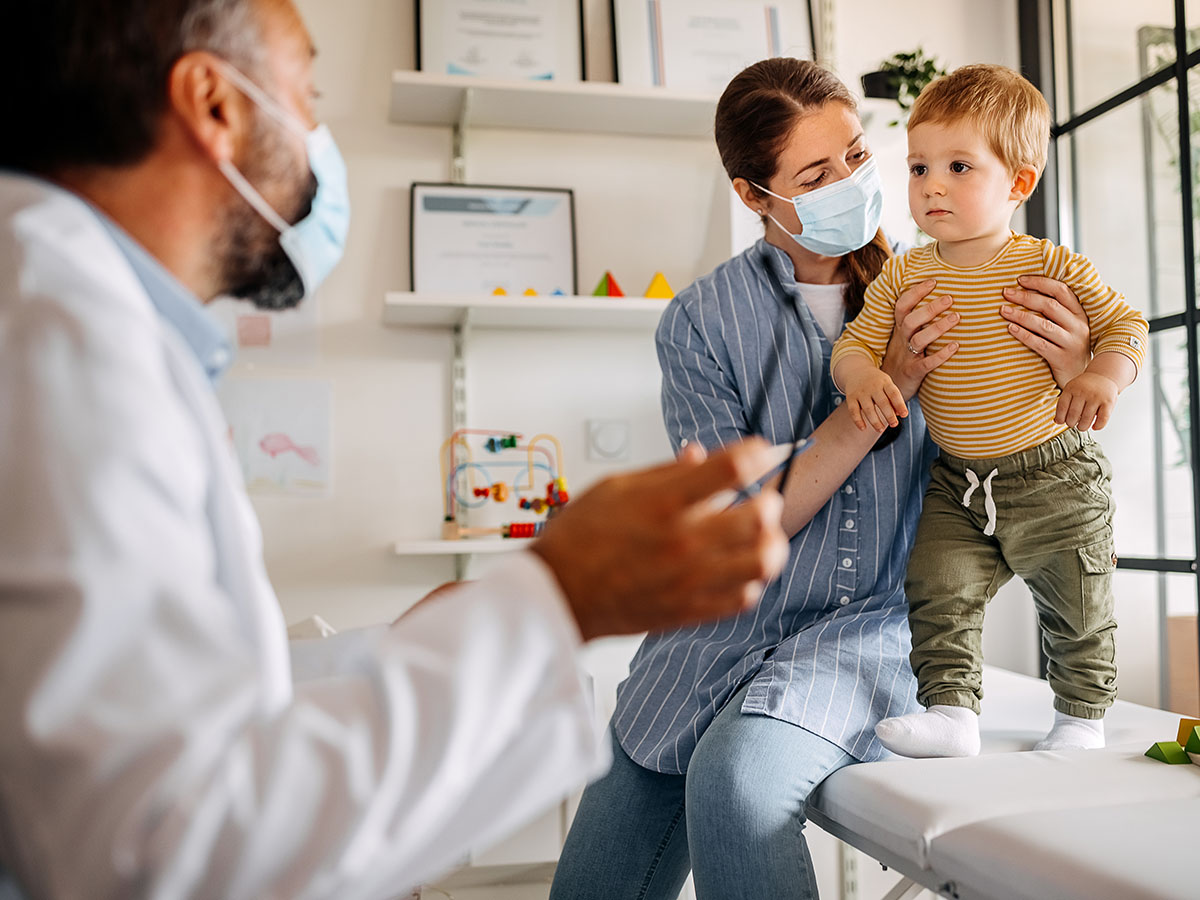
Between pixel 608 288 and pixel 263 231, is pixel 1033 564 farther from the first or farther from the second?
pixel 608 288

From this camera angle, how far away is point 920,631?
1300 millimetres

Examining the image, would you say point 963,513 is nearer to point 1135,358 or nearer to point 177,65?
point 1135,358

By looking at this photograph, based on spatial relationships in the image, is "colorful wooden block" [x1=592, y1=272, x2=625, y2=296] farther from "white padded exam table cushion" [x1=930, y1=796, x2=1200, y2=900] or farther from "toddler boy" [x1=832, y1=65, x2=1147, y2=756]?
"white padded exam table cushion" [x1=930, y1=796, x2=1200, y2=900]

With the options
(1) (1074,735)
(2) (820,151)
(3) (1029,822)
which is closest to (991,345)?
(2) (820,151)

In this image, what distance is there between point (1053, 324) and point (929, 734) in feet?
1.81

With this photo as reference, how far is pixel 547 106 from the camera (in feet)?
7.65

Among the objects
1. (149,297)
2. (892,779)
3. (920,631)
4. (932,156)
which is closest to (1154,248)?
(932,156)

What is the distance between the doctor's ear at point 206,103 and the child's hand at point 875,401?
0.83m

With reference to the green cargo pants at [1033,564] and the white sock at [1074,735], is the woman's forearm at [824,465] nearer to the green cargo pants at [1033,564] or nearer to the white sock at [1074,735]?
the green cargo pants at [1033,564]

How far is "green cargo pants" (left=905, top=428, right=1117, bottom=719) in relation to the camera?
4.23 ft

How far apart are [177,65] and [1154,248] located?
227 centimetres

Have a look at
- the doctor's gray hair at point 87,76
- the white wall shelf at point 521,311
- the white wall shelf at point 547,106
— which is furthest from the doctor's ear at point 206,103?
the white wall shelf at point 547,106

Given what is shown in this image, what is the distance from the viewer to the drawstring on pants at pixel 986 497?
1320 mm

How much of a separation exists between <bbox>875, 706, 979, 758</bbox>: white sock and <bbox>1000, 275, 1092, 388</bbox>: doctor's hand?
0.45 metres
